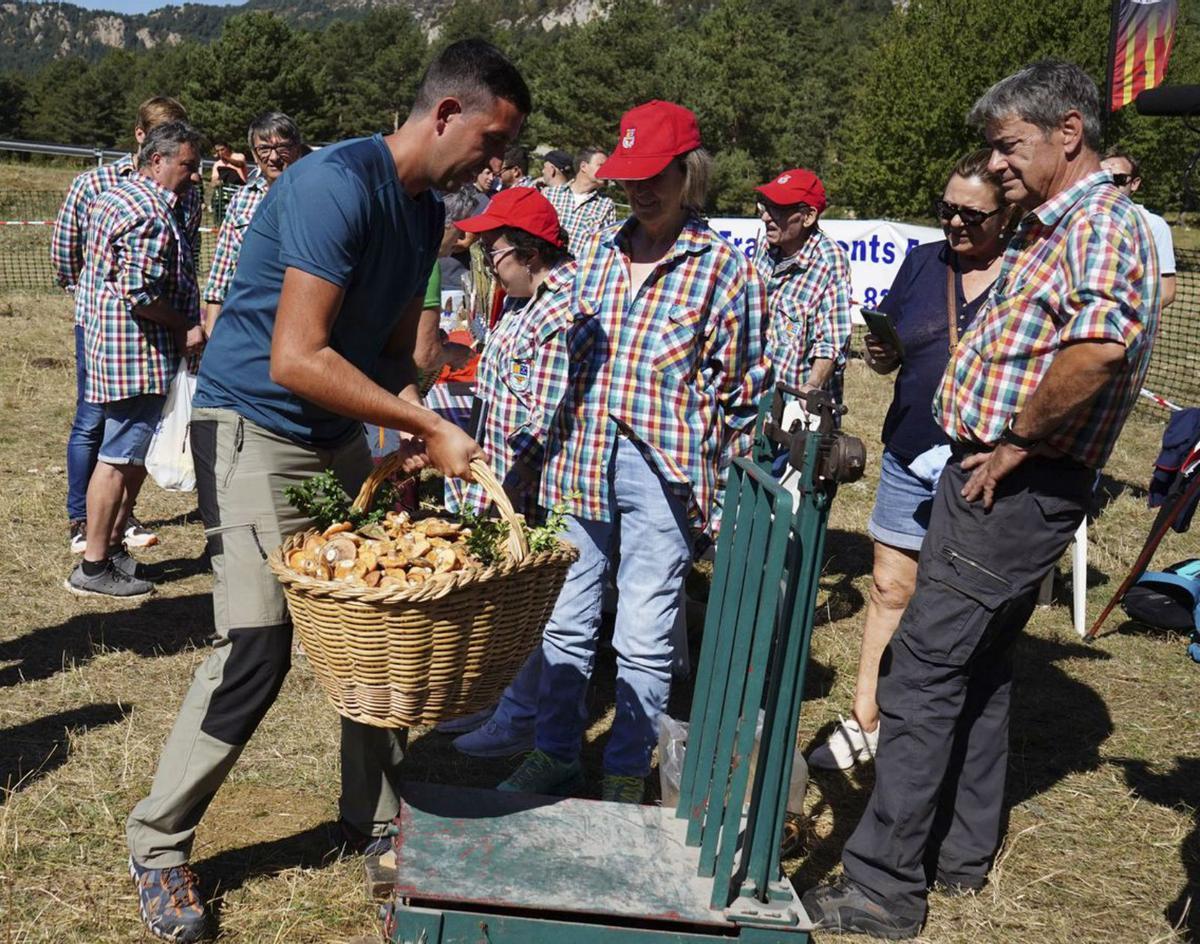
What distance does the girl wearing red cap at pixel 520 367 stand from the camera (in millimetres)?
3916

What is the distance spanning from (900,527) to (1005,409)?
3.62 feet

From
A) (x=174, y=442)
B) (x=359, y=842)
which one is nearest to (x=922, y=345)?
(x=359, y=842)

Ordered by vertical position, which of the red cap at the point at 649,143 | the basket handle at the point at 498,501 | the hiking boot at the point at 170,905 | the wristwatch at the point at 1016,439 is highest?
the red cap at the point at 649,143

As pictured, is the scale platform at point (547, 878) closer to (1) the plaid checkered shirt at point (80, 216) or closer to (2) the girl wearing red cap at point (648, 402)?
(2) the girl wearing red cap at point (648, 402)

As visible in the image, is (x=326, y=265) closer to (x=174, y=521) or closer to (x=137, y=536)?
(x=137, y=536)

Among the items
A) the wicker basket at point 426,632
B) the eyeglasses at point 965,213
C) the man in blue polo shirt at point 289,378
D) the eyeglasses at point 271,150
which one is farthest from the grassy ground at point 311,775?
the eyeglasses at point 271,150

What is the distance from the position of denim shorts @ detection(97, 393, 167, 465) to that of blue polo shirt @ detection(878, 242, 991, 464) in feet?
11.3

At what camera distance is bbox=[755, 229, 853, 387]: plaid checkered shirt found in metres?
5.94

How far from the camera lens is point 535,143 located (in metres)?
73.9

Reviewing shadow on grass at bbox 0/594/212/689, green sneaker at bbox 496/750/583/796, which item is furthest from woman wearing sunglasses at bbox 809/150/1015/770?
shadow on grass at bbox 0/594/212/689

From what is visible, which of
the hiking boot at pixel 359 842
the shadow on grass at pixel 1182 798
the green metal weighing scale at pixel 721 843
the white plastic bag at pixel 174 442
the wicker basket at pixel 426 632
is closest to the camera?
the wicker basket at pixel 426 632

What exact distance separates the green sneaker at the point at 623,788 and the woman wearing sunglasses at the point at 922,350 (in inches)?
35.9

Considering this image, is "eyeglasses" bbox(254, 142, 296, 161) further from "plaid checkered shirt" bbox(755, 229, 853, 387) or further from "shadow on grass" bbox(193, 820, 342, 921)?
"shadow on grass" bbox(193, 820, 342, 921)

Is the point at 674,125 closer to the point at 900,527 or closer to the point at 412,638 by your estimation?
the point at 900,527
